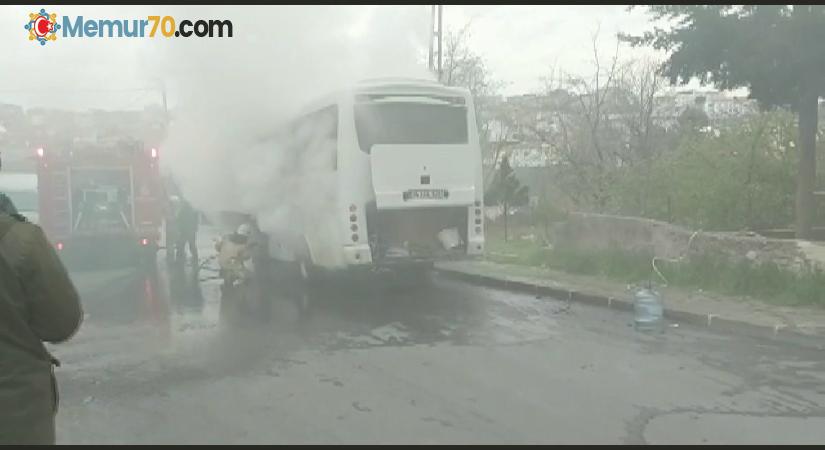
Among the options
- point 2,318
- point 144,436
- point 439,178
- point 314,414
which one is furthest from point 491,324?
point 2,318

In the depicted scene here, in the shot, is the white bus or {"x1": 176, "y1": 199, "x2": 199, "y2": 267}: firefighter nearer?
the white bus

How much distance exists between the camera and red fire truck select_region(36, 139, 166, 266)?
15.2 meters

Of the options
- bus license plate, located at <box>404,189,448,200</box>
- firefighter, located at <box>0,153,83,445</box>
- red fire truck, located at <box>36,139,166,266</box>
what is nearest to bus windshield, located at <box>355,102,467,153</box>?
bus license plate, located at <box>404,189,448,200</box>

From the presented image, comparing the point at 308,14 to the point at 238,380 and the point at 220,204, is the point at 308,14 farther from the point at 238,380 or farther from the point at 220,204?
the point at 238,380

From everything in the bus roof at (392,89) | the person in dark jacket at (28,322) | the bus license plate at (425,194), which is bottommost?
the person in dark jacket at (28,322)

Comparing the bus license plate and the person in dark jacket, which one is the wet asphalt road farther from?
the person in dark jacket

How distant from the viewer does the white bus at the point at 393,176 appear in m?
10.4

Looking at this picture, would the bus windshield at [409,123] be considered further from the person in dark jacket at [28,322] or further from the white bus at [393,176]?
the person in dark jacket at [28,322]

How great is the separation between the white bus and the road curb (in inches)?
42.9

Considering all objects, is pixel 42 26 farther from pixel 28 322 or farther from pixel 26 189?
pixel 28 322

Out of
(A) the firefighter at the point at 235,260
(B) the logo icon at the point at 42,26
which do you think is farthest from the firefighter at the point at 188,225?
(B) the logo icon at the point at 42,26

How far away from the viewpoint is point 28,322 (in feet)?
8.43

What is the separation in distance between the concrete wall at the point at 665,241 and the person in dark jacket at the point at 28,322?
358 inches

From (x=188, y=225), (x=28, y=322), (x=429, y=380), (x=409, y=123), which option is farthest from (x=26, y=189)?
(x=28, y=322)
